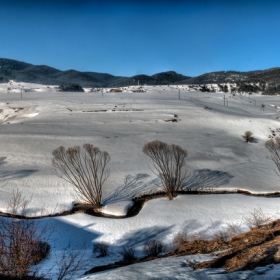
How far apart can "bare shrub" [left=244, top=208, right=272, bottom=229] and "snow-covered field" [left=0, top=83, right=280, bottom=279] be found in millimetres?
536

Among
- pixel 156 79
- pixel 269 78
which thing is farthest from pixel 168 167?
pixel 156 79

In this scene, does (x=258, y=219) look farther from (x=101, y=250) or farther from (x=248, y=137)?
(x=248, y=137)

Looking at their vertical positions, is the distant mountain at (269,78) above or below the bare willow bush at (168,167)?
above

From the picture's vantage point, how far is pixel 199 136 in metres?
33.1

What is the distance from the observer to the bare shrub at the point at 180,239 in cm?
1170

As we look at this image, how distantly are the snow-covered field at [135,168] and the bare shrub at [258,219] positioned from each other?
54 centimetres

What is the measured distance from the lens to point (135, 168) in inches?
903

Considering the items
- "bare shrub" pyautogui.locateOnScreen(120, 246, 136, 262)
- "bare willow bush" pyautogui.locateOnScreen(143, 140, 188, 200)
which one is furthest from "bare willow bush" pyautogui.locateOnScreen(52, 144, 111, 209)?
"bare shrub" pyautogui.locateOnScreen(120, 246, 136, 262)

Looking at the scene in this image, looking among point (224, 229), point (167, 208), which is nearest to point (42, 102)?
point (167, 208)

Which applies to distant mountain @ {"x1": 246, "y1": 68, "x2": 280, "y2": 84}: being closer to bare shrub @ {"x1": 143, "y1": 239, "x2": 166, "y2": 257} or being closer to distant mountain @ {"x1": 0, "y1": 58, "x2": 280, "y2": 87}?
distant mountain @ {"x1": 0, "y1": 58, "x2": 280, "y2": 87}

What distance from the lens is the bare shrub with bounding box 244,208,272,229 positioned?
12.4 metres

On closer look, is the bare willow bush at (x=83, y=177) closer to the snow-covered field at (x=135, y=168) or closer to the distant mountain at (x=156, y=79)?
the snow-covered field at (x=135, y=168)

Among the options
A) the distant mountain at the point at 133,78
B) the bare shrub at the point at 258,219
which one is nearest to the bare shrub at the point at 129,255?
the bare shrub at the point at 258,219

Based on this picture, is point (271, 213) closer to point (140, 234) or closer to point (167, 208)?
point (167, 208)
